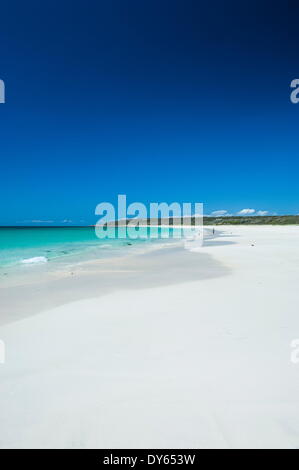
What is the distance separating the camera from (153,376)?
273 cm

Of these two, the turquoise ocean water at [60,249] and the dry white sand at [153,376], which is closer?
the dry white sand at [153,376]

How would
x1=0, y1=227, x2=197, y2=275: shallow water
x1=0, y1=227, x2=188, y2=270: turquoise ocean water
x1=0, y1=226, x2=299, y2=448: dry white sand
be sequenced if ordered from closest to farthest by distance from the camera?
x1=0, y1=226, x2=299, y2=448: dry white sand, x1=0, y1=227, x2=197, y2=275: shallow water, x1=0, y1=227, x2=188, y2=270: turquoise ocean water

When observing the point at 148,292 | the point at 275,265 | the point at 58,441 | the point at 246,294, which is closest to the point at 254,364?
the point at 58,441

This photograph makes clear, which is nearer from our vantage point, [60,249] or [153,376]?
[153,376]

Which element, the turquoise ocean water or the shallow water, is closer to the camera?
the shallow water

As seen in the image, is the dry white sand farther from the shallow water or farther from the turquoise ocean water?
the turquoise ocean water

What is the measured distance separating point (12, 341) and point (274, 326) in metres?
3.79

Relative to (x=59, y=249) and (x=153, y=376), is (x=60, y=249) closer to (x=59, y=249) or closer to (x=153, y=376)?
(x=59, y=249)

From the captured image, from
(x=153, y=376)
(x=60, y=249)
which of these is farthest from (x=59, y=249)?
(x=153, y=376)

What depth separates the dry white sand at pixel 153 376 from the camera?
2.04 meters

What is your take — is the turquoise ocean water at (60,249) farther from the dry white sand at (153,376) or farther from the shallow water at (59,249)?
the dry white sand at (153,376)

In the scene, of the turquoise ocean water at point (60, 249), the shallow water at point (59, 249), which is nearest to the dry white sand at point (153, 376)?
the shallow water at point (59, 249)

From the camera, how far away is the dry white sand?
2043mm

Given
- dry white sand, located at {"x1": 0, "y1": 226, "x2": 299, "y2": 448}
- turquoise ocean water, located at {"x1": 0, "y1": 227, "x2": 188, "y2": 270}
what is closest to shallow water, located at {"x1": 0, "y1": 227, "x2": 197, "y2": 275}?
turquoise ocean water, located at {"x1": 0, "y1": 227, "x2": 188, "y2": 270}
